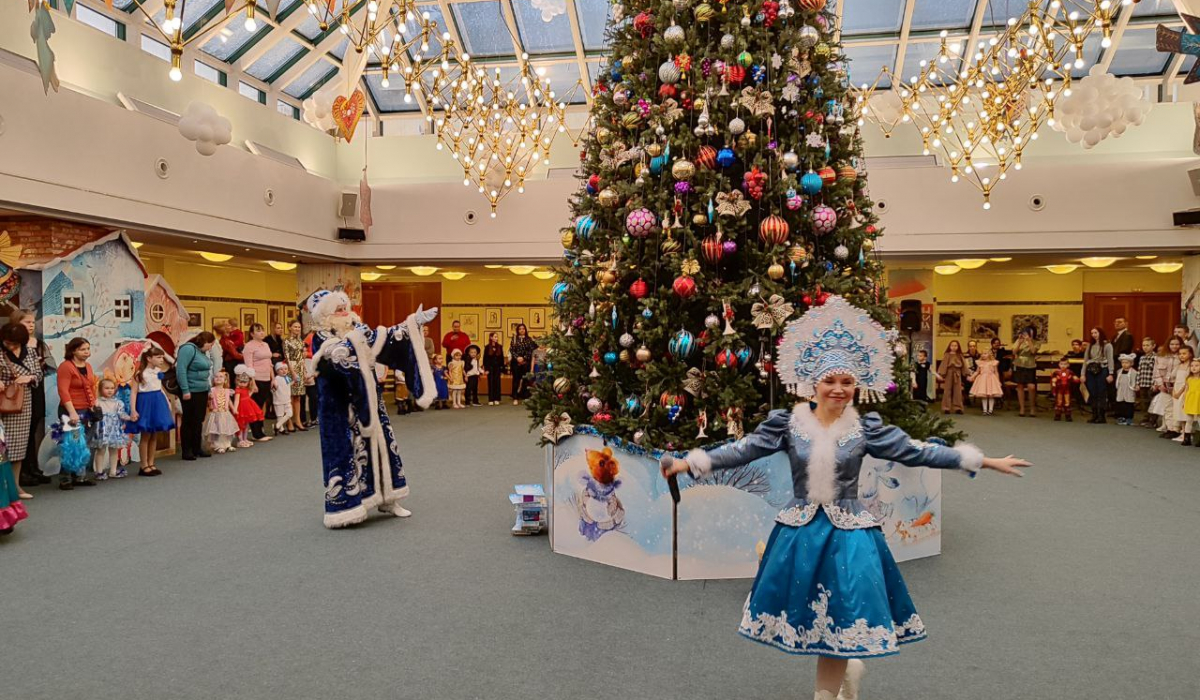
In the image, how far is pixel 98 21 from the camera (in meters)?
10.5

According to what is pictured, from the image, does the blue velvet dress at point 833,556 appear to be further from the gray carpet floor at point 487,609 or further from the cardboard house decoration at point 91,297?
the cardboard house decoration at point 91,297

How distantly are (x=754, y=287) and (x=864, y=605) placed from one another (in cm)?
227

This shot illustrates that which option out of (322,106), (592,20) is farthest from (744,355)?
(592,20)

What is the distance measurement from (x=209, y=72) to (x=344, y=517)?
9.80 m

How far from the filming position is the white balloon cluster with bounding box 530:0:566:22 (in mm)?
13234

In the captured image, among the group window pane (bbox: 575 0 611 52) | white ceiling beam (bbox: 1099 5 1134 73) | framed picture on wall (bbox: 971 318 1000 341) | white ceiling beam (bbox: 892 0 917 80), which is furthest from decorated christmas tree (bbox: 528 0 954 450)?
framed picture on wall (bbox: 971 318 1000 341)

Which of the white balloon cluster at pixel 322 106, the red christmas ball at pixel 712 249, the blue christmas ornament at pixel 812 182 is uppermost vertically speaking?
the white balloon cluster at pixel 322 106

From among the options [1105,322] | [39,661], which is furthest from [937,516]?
[1105,322]

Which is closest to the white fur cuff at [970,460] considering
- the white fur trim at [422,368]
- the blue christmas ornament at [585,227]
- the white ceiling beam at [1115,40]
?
the blue christmas ornament at [585,227]

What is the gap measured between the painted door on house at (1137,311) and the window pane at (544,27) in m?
12.5

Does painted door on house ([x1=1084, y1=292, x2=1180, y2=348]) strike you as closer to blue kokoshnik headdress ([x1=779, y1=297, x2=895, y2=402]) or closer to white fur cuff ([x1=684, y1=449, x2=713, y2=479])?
blue kokoshnik headdress ([x1=779, y1=297, x2=895, y2=402])

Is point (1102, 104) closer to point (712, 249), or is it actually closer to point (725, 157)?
point (725, 157)

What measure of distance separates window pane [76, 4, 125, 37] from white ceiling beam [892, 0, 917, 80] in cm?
1149

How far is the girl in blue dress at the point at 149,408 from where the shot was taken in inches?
324
